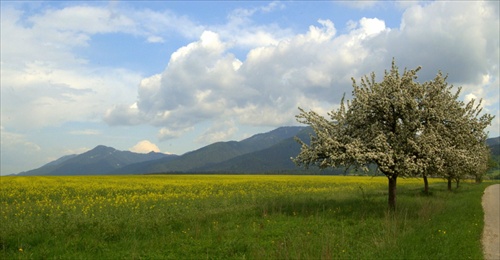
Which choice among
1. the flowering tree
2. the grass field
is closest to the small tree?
the flowering tree

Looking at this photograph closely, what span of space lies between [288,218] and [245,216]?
2548mm

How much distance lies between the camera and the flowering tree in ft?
74.4

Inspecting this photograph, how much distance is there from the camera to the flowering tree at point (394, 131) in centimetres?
2269

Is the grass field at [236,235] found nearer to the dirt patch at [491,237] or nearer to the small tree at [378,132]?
the dirt patch at [491,237]

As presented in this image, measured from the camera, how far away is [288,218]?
21297mm

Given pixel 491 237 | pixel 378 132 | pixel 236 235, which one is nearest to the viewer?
pixel 236 235

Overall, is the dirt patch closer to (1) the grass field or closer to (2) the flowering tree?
(1) the grass field

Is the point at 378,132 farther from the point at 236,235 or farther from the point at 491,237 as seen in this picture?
the point at 236,235

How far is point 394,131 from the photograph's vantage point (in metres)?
24.4

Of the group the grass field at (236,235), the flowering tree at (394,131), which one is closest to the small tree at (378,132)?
the flowering tree at (394,131)

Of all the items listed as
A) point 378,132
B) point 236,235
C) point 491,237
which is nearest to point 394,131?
point 378,132

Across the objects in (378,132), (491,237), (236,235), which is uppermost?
(378,132)

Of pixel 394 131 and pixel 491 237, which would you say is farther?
pixel 394 131

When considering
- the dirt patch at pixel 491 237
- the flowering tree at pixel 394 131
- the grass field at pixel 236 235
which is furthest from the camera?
the flowering tree at pixel 394 131
